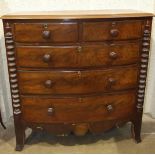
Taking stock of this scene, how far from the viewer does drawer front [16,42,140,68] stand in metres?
1.52

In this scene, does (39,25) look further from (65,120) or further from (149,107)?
(149,107)

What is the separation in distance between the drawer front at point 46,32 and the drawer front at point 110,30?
0.26 ft

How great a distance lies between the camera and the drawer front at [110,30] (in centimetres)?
148

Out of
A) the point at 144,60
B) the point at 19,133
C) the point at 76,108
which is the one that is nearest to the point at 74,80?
the point at 76,108

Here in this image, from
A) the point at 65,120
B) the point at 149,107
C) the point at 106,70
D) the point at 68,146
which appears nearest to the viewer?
the point at 106,70

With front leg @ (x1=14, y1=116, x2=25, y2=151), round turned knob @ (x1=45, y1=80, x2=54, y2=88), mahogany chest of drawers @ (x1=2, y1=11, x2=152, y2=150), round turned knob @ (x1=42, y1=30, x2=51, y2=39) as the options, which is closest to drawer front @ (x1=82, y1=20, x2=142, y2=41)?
mahogany chest of drawers @ (x1=2, y1=11, x2=152, y2=150)

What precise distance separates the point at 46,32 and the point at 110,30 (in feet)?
1.30

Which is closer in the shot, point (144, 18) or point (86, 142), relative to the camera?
point (144, 18)

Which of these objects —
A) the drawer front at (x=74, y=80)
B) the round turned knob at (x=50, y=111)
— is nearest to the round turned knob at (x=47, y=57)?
the drawer front at (x=74, y=80)

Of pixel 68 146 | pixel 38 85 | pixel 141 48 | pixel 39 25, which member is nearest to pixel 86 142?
pixel 68 146

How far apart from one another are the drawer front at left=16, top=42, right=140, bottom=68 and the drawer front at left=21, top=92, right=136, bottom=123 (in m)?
0.25

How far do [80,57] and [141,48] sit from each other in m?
0.42

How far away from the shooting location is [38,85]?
1631 mm

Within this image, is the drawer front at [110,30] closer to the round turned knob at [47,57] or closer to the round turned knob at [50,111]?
the round turned knob at [47,57]
